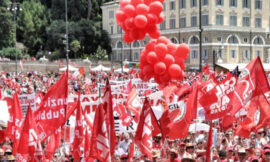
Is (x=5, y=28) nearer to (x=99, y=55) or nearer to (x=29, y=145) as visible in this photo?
(x=99, y=55)

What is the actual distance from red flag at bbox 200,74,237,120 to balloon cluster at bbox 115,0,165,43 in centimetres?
330

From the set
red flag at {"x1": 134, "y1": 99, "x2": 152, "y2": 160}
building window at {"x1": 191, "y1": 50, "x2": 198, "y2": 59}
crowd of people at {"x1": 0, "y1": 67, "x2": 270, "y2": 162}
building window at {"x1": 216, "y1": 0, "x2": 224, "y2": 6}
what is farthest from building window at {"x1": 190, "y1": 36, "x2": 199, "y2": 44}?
Result: red flag at {"x1": 134, "y1": 99, "x2": 152, "y2": 160}

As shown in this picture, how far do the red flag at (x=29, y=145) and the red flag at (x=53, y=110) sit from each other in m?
0.56

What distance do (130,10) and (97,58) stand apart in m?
65.7

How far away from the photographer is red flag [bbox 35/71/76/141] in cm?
1116

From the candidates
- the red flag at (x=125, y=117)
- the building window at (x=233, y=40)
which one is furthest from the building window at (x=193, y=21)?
the red flag at (x=125, y=117)

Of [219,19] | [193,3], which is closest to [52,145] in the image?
[219,19]

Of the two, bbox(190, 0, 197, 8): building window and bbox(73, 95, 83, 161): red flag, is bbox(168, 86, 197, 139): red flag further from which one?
bbox(190, 0, 197, 8): building window

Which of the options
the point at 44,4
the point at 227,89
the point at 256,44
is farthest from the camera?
the point at 44,4

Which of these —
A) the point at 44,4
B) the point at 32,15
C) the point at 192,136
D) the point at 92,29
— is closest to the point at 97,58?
the point at 92,29

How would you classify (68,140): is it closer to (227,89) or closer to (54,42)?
(227,89)

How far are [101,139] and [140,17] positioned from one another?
2.14 metres

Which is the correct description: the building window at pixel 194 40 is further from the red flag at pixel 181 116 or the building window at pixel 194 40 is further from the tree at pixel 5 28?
the red flag at pixel 181 116

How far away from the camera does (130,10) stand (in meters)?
10.1
